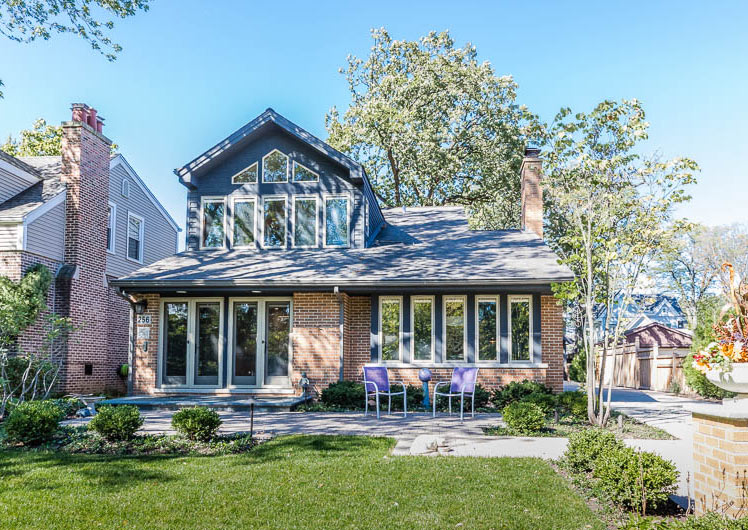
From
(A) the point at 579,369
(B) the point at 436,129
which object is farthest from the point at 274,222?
(A) the point at 579,369

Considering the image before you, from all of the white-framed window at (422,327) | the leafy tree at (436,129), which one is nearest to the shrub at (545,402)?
the white-framed window at (422,327)

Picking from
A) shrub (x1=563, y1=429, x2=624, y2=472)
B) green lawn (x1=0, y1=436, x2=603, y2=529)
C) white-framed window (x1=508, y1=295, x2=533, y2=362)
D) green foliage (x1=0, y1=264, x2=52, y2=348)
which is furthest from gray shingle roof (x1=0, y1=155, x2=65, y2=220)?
shrub (x1=563, y1=429, x2=624, y2=472)

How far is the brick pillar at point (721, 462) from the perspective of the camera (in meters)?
3.89

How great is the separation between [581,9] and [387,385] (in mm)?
8446

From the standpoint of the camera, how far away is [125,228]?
17.8 meters

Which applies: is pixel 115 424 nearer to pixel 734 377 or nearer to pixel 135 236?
pixel 734 377

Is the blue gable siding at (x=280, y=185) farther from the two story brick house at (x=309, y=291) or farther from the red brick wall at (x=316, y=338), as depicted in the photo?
the red brick wall at (x=316, y=338)

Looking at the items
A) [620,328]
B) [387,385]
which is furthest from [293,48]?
[620,328]

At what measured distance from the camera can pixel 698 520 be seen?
3473 mm

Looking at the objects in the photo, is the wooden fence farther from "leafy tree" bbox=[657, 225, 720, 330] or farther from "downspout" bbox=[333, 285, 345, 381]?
"leafy tree" bbox=[657, 225, 720, 330]

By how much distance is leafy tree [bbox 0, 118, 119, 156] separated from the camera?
2758cm

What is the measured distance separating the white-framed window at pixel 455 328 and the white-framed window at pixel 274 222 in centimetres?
446

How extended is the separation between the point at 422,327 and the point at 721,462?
9.09m

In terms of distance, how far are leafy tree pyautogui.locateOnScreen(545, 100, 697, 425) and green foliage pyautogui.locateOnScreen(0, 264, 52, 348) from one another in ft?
32.8
